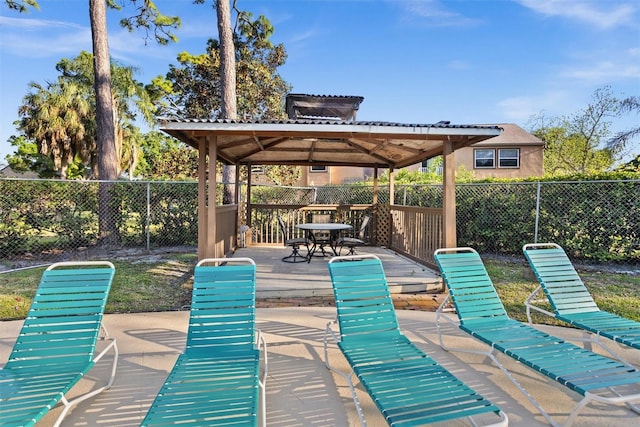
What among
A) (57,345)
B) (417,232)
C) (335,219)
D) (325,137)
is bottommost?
(57,345)

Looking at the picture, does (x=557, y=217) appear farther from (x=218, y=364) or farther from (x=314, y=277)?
(x=218, y=364)

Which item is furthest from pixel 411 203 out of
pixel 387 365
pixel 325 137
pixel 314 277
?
pixel 387 365

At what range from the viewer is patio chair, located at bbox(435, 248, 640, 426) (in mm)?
2387

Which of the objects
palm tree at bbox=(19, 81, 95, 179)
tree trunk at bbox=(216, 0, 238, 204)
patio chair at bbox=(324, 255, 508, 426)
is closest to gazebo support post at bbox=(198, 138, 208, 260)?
patio chair at bbox=(324, 255, 508, 426)

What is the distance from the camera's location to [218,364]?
268 centimetres

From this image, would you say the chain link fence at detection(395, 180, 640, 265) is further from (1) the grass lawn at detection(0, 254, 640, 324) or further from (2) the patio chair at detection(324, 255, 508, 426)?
(2) the patio chair at detection(324, 255, 508, 426)

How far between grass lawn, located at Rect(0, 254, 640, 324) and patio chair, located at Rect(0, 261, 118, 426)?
2045mm

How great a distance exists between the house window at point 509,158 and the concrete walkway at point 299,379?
60.7 ft

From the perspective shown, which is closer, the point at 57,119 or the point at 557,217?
the point at 557,217

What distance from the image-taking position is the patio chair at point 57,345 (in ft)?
7.36

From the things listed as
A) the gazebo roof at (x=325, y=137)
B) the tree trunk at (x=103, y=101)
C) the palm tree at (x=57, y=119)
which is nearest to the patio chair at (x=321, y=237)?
the gazebo roof at (x=325, y=137)

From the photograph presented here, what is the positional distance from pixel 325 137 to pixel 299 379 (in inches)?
139

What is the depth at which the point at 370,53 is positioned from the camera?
11.3m

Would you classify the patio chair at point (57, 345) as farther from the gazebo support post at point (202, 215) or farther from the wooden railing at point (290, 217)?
the wooden railing at point (290, 217)
